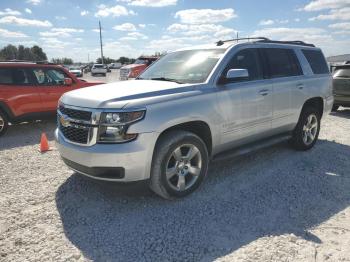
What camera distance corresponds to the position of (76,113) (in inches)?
159

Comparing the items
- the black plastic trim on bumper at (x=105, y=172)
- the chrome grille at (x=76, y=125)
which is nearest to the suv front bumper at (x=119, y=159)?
the black plastic trim on bumper at (x=105, y=172)

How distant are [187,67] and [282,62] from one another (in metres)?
1.84

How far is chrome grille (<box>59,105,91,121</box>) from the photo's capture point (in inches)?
153

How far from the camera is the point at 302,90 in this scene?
237 inches

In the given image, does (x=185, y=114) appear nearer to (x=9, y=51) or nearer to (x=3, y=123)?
(x=3, y=123)

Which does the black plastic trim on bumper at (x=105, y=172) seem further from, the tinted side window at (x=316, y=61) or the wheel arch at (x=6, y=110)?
the wheel arch at (x=6, y=110)

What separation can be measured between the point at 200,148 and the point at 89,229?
5.32ft

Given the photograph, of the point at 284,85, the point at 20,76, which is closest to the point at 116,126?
the point at 284,85

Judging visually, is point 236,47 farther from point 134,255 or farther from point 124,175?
point 134,255

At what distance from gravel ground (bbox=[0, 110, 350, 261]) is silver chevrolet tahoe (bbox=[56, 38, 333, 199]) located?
362 mm

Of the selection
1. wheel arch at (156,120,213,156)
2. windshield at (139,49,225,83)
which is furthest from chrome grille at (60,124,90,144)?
windshield at (139,49,225,83)

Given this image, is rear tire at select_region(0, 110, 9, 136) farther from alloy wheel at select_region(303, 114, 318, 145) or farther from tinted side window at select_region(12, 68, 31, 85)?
alloy wheel at select_region(303, 114, 318, 145)

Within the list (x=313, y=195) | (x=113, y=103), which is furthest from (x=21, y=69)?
(x=313, y=195)

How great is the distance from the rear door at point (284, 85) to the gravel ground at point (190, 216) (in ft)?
2.46
